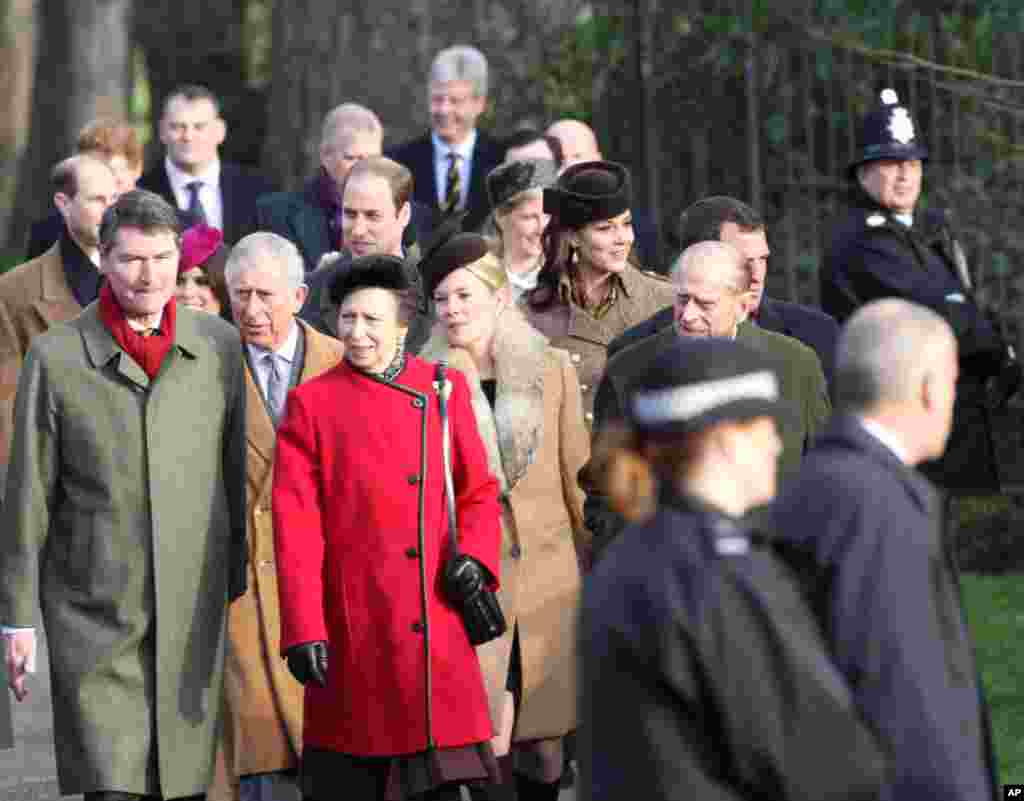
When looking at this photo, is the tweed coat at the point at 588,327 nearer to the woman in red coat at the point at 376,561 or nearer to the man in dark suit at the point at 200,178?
the woman in red coat at the point at 376,561

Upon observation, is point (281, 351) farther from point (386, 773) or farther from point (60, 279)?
point (60, 279)

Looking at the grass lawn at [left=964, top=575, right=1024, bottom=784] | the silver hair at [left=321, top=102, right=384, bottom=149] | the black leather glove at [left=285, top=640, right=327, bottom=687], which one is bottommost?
the grass lawn at [left=964, top=575, right=1024, bottom=784]

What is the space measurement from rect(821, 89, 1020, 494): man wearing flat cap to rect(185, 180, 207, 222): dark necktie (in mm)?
2822

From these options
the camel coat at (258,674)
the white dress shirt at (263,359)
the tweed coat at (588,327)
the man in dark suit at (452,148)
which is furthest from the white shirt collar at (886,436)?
the man in dark suit at (452,148)

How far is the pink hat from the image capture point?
9.52 metres

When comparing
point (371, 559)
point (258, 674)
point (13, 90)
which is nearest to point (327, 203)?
point (258, 674)

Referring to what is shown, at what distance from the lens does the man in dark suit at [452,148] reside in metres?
12.6

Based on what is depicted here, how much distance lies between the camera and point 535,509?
895 cm

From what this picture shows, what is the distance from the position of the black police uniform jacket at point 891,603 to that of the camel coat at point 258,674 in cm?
350

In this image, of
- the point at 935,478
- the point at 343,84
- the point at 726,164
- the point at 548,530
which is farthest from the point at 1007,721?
the point at 343,84

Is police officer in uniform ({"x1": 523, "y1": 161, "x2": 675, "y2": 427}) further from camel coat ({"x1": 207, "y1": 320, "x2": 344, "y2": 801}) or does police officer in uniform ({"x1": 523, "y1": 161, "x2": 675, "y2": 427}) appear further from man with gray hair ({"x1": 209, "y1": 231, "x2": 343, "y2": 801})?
camel coat ({"x1": 207, "y1": 320, "x2": 344, "y2": 801})

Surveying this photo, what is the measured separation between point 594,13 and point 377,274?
20.4ft

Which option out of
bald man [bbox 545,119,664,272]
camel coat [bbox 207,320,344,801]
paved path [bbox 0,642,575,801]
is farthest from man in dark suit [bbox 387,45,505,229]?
camel coat [bbox 207,320,344,801]

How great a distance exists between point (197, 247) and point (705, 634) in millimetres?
5052
